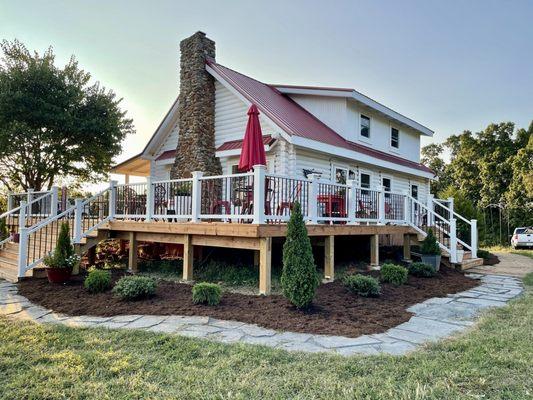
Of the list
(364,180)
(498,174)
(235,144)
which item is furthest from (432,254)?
(498,174)

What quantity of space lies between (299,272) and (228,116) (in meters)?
7.84

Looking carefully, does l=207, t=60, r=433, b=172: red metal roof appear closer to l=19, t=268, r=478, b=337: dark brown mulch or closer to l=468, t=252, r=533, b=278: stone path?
l=19, t=268, r=478, b=337: dark brown mulch

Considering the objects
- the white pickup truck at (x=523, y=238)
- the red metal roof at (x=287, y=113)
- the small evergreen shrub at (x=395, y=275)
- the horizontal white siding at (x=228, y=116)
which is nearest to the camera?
the small evergreen shrub at (x=395, y=275)

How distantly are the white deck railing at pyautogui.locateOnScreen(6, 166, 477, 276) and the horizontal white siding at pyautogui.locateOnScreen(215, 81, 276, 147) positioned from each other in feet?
5.75

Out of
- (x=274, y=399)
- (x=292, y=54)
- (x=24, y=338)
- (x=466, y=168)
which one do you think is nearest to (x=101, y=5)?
(x=292, y=54)

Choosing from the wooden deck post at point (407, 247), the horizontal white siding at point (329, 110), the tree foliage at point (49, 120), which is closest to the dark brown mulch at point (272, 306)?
the wooden deck post at point (407, 247)

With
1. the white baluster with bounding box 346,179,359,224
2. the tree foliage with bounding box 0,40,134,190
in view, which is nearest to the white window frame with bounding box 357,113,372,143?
the white baluster with bounding box 346,179,359,224

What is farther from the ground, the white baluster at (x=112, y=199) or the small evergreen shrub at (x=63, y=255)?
the white baluster at (x=112, y=199)

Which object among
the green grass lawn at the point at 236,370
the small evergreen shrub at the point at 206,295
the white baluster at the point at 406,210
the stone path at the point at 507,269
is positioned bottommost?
the stone path at the point at 507,269

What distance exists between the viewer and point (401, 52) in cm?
1471

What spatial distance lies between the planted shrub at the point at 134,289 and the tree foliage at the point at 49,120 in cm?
1006

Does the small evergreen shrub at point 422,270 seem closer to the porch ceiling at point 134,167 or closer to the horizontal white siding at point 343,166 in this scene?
the horizontal white siding at point 343,166

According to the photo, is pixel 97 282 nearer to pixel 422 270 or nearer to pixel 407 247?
pixel 422 270

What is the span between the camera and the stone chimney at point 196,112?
1205 centimetres
